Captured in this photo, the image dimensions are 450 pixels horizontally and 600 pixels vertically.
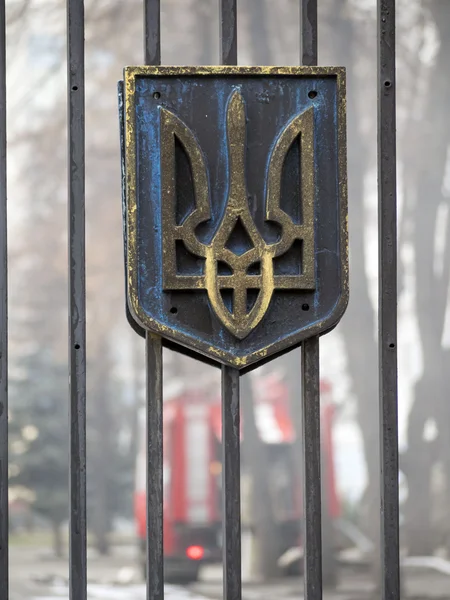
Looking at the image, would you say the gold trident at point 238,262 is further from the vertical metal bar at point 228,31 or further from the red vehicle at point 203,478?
the red vehicle at point 203,478

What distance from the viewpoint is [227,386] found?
2.04m

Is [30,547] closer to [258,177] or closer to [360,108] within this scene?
[360,108]

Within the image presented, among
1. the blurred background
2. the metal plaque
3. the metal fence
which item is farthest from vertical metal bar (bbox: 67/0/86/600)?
the blurred background

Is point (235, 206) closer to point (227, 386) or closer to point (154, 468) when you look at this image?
point (227, 386)

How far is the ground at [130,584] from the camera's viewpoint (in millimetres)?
9625

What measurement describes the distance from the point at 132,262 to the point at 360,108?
358 inches

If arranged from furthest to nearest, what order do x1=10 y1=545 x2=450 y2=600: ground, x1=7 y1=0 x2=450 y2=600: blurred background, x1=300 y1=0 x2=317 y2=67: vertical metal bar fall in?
x1=7 y1=0 x2=450 y2=600: blurred background → x1=10 y1=545 x2=450 y2=600: ground → x1=300 y1=0 x2=317 y2=67: vertical metal bar

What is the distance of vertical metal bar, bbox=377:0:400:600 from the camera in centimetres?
208

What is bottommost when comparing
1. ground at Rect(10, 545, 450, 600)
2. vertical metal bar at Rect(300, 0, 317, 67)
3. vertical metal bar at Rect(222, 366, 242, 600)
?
ground at Rect(10, 545, 450, 600)

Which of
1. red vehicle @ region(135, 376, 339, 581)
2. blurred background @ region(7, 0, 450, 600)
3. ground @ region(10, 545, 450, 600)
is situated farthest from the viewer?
blurred background @ region(7, 0, 450, 600)

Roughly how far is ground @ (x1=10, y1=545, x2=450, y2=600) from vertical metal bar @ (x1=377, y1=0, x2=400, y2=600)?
23.9ft

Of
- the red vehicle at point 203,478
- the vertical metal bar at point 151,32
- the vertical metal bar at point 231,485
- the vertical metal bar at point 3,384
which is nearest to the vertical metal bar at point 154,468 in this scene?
the vertical metal bar at point 231,485

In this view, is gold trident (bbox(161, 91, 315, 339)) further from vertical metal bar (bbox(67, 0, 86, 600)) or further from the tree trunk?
the tree trunk

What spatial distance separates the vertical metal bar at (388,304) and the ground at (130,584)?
7293mm
